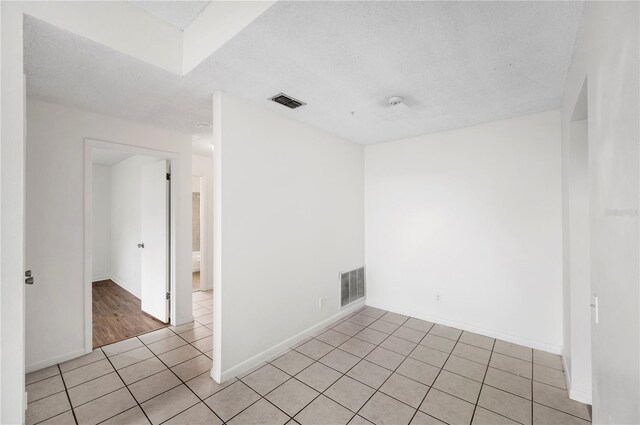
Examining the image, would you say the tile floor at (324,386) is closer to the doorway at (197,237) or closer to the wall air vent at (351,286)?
the wall air vent at (351,286)

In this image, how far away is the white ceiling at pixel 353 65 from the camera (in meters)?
1.52

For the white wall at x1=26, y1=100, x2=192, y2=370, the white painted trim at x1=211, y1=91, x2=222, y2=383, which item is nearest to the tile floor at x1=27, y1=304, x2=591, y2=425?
the white painted trim at x1=211, y1=91, x2=222, y2=383

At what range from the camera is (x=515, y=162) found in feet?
9.98

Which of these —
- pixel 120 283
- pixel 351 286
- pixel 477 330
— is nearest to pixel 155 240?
pixel 120 283

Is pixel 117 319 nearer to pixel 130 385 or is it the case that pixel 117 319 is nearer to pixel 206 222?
pixel 130 385

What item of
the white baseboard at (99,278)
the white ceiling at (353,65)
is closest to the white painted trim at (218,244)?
the white ceiling at (353,65)

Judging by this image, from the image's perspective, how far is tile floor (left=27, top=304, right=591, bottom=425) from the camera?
1.96 meters

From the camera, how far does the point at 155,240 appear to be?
372 centimetres

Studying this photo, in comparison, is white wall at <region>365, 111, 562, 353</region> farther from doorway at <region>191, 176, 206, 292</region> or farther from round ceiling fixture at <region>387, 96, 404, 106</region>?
doorway at <region>191, 176, 206, 292</region>

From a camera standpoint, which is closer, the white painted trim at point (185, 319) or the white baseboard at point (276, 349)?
the white baseboard at point (276, 349)

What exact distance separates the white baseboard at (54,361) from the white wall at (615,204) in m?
3.94

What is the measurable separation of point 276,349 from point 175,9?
121 inches

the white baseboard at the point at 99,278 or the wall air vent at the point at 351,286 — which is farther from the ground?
the wall air vent at the point at 351,286
